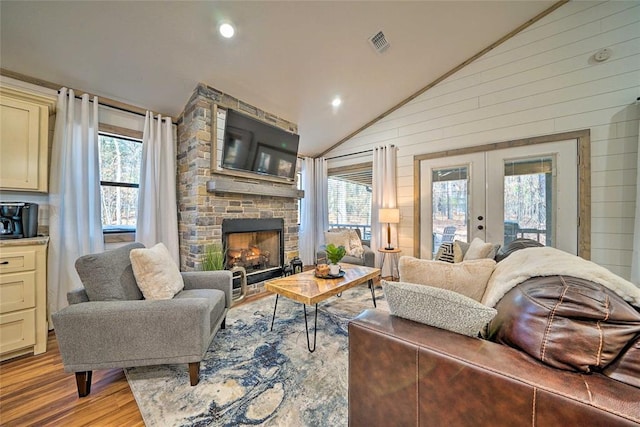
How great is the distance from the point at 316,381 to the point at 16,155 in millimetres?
2855

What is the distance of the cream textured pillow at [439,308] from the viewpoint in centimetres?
89

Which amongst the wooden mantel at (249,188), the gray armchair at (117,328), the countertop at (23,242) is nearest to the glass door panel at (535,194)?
the wooden mantel at (249,188)

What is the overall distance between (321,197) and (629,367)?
15.2ft

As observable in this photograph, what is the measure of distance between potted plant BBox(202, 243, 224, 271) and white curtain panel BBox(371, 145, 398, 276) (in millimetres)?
2554

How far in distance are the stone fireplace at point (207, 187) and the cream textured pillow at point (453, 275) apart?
A: 2.41 metres

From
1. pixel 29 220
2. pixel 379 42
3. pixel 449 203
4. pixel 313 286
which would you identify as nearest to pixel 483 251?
pixel 313 286

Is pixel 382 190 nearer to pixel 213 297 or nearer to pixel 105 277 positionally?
pixel 213 297

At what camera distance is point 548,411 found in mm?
636

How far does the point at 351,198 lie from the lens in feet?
16.5

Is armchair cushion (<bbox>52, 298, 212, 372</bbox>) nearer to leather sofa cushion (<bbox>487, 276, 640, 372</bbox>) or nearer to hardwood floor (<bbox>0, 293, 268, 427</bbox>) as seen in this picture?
hardwood floor (<bbox>0, 293, 268, 427</bbox>)

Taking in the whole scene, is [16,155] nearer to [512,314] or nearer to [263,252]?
[263,252]

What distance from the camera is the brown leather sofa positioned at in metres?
0.63

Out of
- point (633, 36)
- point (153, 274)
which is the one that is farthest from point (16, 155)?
point (633, 36)

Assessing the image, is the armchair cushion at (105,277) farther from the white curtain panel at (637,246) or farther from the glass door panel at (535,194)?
the white curtain panel at (637,246)
